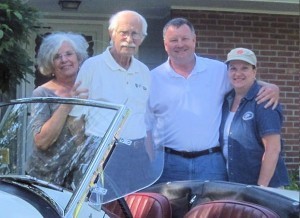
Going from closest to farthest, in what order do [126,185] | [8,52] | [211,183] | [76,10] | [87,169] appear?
[87,169], [126,185], [211,183], [8,52], [76,10]

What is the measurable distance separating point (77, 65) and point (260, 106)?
124 cm

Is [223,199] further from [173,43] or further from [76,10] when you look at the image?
[76,10]

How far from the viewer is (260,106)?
4.58 m

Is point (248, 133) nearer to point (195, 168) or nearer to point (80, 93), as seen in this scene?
point (195, 168)

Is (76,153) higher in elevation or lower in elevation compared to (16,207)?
higher

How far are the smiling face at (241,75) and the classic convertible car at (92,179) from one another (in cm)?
82

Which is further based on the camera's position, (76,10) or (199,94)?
(76,10)

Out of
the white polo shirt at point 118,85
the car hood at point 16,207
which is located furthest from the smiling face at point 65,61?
the car hood at point 16,207

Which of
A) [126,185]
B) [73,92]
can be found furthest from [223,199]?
[73,92]

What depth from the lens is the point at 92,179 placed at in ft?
10.2

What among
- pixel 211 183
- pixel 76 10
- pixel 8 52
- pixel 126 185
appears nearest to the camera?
pixel 126 185

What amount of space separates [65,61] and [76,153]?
3.20 feet

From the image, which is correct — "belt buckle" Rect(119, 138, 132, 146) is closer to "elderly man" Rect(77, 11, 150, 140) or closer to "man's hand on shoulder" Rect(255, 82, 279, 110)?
"elderly man" Rect(77, 11, 150, 140)

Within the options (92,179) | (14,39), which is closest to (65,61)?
(92,179)
